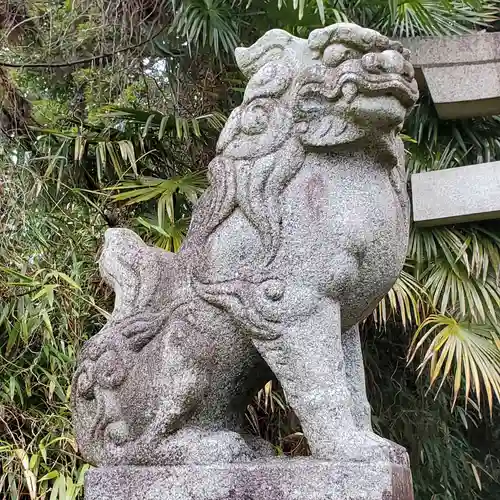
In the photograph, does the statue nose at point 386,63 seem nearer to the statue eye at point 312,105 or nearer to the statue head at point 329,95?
the statue head at point 329,95

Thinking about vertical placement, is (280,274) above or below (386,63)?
below

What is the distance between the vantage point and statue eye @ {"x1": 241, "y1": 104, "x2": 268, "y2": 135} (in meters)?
1.85

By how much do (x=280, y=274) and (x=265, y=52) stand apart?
0.57 metres

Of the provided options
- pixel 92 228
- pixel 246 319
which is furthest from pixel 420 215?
pixel 246 319

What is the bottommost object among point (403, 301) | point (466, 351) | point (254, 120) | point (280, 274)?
point (466, 351)

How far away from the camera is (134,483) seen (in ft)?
5.87

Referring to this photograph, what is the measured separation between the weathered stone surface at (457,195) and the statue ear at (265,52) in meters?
2.02

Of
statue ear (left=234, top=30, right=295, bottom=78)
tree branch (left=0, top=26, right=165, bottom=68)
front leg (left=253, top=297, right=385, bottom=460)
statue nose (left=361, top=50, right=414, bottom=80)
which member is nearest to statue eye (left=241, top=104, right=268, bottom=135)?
statue ear (left=234, top=30, right=295, bottom=78)

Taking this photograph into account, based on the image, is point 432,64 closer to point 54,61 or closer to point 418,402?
point 418,402

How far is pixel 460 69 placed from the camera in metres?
3.94

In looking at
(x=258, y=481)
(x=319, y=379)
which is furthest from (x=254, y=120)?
(x=258, y=481)

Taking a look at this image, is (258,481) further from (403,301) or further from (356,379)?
(403,301)

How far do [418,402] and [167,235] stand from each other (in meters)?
1.91

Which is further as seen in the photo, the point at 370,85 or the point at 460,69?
the point at 460,69
